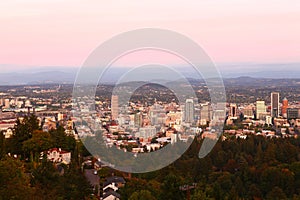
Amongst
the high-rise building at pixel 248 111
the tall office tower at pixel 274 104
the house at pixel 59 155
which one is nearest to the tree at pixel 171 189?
the house at pixel 59 155

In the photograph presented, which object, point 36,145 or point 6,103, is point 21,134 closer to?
point 36,145

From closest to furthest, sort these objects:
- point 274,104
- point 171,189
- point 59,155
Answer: point 171,189
point 59,155
point 274,104

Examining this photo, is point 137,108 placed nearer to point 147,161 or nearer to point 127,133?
point 127,133

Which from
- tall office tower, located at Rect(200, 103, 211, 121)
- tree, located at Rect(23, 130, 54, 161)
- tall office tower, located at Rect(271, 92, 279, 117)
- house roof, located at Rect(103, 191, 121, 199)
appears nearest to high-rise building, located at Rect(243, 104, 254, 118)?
tall office tower, located at Rect(271, 92, 279, 117)

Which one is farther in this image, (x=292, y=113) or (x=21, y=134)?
(x=292, y=113)

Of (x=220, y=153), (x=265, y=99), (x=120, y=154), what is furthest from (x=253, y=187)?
(x=265, y=99)

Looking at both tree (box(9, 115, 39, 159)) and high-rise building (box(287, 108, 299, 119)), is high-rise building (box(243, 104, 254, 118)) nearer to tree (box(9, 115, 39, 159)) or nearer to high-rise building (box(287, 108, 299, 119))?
high-rise building (box(287, 108, 299, 119))

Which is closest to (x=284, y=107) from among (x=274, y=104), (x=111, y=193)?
(x=274, y=104)
